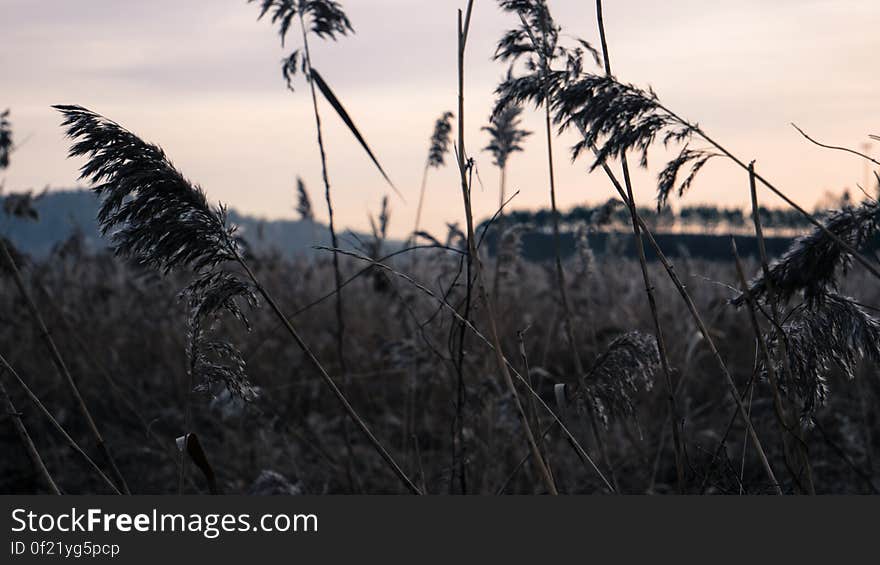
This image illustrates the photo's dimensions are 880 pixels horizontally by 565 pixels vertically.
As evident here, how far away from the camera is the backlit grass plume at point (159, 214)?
1821 millimetres

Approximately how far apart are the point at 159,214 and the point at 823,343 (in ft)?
5.15

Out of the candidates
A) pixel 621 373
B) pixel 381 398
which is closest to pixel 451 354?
pixel 621 373

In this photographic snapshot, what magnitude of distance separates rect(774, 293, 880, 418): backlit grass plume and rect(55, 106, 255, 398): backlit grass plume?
1.29m

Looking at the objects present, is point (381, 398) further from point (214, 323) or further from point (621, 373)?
point (214, 323)

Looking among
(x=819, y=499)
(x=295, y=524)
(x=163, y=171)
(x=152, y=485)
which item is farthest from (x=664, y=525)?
(x=152, y=485)

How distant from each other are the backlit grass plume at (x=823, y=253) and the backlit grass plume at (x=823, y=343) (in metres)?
0.12

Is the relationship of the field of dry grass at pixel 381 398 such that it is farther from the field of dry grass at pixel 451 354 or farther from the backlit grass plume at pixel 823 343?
the backlit grass plume at pixel 823 343

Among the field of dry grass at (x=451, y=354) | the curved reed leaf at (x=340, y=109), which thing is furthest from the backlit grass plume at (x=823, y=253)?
the curved reed leaf at (x=340, y=109)

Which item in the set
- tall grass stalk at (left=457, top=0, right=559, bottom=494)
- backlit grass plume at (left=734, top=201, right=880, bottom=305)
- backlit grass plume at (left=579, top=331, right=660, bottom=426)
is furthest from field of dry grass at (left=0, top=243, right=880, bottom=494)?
backlit grass plume at (left=734, top=201, right=880, bottom=305)

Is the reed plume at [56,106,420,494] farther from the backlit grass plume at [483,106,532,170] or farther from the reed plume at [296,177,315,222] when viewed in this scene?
the reed plume at [296,177,315,222]

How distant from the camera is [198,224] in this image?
5.99 feet

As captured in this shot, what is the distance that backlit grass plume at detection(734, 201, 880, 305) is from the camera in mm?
1572

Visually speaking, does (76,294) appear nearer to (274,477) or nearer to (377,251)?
(377,251)

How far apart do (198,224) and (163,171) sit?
0.15 m
